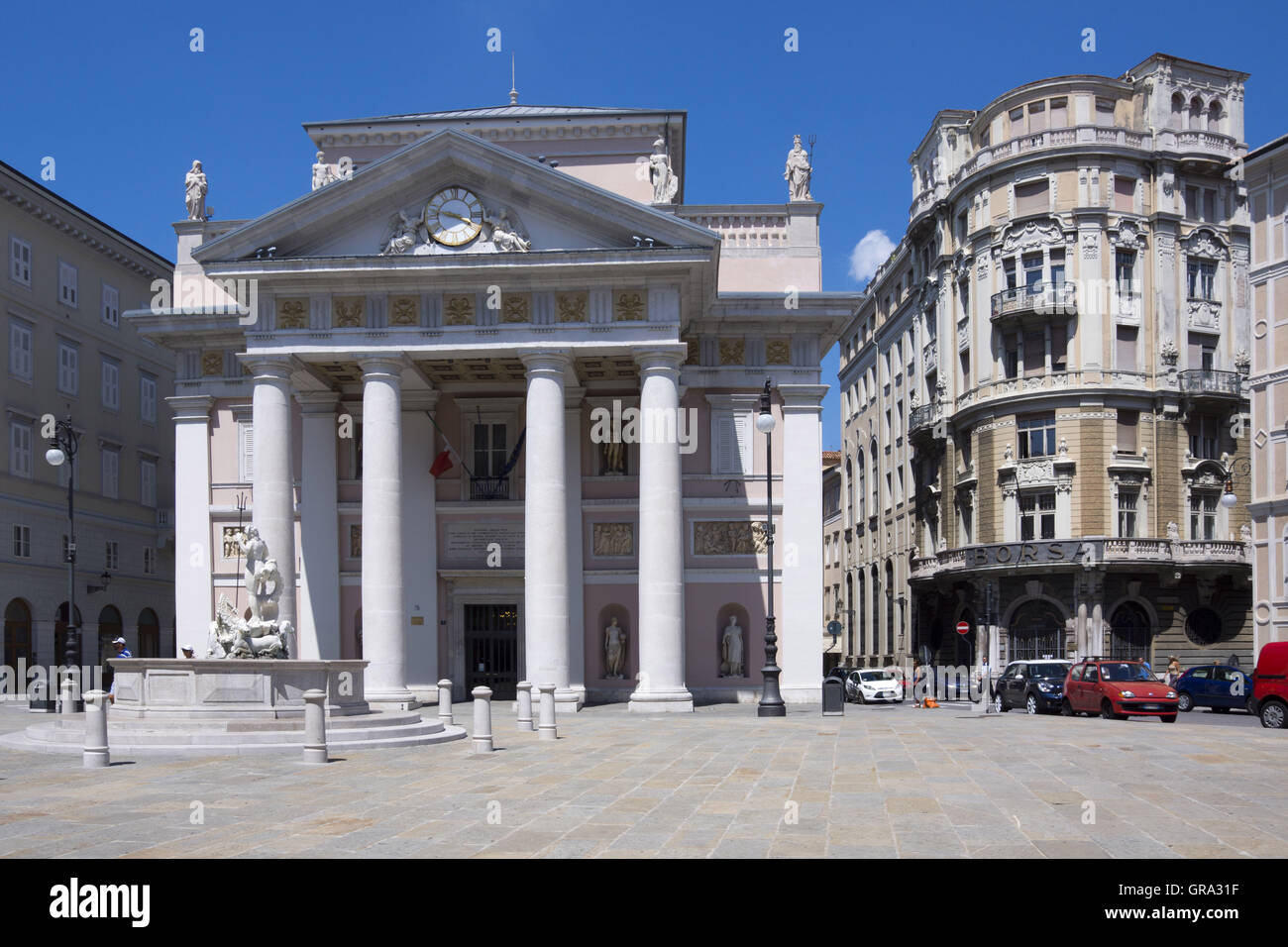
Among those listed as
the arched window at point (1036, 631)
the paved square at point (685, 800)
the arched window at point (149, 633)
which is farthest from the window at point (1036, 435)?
the arched window at point (149, 633)

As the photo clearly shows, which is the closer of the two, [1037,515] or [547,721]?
[547,721]

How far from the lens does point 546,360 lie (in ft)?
112

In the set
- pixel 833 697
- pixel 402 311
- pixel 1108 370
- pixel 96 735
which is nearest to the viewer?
pixel 96 735

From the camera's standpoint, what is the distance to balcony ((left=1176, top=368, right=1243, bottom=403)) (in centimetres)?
5353

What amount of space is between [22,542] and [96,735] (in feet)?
109

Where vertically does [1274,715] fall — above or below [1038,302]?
below

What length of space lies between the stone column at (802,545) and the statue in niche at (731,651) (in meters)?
1.19

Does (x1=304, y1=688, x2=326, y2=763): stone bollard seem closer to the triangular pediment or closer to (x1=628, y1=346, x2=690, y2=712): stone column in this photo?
(x1=628, y1=346, x2=690, y2=712): stone column

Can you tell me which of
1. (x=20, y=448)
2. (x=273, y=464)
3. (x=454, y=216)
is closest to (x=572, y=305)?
(x=454, y=216)

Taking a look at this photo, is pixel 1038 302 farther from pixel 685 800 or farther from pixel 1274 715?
pixel 685 800

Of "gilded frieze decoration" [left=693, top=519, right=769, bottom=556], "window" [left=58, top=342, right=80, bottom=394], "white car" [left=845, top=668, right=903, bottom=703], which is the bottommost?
"white car" [left=845, top=668, right=903, bottom=703]

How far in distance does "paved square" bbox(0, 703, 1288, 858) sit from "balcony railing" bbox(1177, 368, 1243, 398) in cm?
3294

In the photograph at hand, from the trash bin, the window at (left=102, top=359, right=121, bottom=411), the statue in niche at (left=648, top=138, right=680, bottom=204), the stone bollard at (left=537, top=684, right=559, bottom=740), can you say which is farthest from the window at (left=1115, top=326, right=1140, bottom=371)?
the window at (left=102, top=359, right=121, bottom=411)

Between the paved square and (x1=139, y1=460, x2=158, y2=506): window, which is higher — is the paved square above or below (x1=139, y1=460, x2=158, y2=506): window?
below
